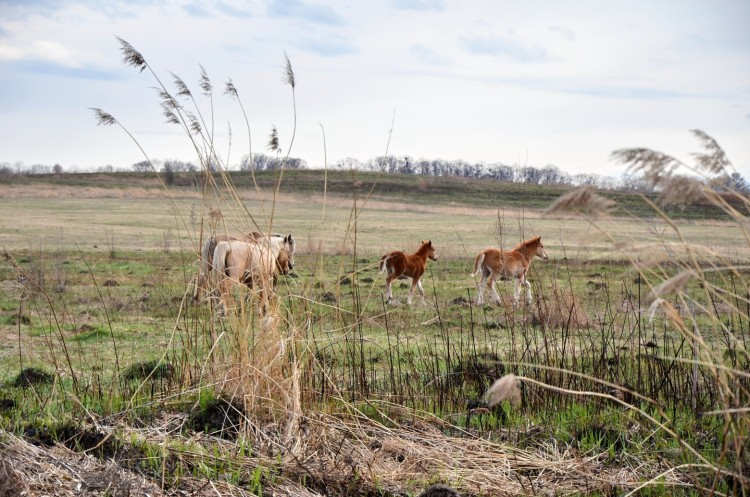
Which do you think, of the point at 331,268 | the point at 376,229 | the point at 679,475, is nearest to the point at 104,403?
the point at 679,475

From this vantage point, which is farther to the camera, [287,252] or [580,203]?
[287,252]

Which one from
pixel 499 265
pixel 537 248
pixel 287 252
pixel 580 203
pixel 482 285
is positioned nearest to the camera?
pixel 580 203

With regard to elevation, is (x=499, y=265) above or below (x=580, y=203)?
below

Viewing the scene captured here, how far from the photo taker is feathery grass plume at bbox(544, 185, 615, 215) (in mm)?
2896

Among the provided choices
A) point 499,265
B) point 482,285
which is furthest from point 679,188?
point 482,285

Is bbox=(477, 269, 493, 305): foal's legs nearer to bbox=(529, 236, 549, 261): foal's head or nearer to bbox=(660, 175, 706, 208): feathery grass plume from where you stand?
bbox=(529, 236, 549, 261): foal's head

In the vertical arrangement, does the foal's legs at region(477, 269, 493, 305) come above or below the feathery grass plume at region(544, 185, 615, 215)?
below

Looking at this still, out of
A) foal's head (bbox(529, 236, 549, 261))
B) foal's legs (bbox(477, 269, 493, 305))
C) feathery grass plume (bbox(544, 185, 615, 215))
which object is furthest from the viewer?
foal's head (bbox(529, 236, 549, 261))

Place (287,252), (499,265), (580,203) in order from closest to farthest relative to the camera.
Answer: (580,203), (287,252), (499,265)

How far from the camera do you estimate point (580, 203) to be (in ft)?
9.61

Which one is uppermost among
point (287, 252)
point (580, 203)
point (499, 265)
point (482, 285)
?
point (580, 203)

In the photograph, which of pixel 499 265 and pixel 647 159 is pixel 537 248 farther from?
pixel 647 159

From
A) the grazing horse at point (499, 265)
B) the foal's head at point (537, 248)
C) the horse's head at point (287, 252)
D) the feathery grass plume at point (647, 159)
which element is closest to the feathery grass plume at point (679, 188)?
the feathery grass plume at point (647, 159)

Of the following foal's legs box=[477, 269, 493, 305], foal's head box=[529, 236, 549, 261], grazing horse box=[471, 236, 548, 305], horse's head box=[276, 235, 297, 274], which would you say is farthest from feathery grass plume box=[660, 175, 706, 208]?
foal's head box=[529, 236, 549, 261]
